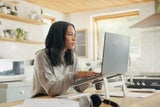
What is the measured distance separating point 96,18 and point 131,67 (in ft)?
4.46

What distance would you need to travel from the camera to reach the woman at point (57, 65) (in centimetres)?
167

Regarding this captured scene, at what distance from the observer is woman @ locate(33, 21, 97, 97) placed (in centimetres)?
167

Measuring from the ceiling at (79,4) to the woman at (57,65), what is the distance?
2.70 m

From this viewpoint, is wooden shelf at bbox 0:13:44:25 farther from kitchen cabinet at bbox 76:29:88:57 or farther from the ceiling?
kitchen cabinet at bbox 76:29:88:57

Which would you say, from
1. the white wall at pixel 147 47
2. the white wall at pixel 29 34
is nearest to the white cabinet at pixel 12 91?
the white wall at pixel 29 34

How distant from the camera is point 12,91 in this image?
130 inches

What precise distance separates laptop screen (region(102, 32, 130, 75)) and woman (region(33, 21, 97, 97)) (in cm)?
12

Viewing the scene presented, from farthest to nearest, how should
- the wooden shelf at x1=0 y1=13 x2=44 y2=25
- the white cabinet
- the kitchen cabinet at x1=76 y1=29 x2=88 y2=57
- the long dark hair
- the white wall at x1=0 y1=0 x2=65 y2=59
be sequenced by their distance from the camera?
the kitchen cabinet at x1=76 y1=29 x2=88 y2=57, the white wall at x1=0 y1=0 x2=65 y2=59, the wooden shelf at x1=0 y1=13 x2=44 y2=25, the white cabinet, the long dark hair

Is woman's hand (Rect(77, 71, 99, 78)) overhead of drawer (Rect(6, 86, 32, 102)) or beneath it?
overhead

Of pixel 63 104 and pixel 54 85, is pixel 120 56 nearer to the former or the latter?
pixel 54 85

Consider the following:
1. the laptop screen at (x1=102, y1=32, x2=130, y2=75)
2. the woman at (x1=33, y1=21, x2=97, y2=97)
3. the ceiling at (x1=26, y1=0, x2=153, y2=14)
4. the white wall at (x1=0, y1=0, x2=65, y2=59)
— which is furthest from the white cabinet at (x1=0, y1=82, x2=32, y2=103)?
the laptop screen at (x1=102, y1=32, x2=130, y2=75)

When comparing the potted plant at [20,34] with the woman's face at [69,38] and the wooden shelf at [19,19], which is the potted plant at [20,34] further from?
the woman's face at [69,38]

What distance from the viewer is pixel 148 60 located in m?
4.66

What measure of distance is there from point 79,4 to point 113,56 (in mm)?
3344
